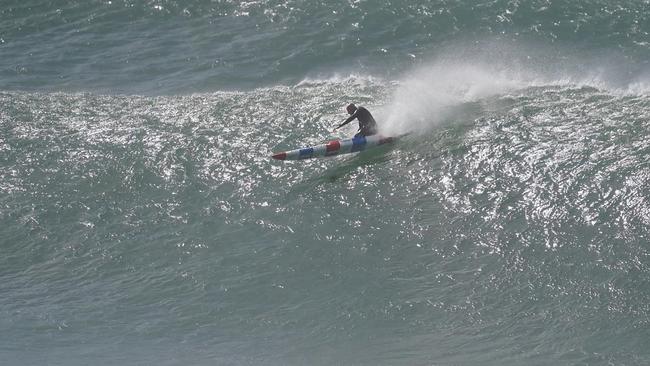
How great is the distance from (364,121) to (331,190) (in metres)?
3.34

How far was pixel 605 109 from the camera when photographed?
28453 millimetres

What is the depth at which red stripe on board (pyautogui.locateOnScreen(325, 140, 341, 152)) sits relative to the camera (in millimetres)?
27608

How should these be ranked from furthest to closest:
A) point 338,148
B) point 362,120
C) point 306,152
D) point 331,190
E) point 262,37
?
point 262,37 → point 362,120 → point 338,148 → point 306,152 → point 331,190

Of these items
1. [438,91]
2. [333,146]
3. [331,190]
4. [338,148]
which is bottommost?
[331,190]

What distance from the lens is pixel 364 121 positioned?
93.5 feet

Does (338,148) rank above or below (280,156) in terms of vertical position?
below

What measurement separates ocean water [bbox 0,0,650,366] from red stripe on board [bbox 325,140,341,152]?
516 millimetres

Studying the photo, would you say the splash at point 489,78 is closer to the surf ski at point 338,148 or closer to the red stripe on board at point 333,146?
the surf ski at point 338,148

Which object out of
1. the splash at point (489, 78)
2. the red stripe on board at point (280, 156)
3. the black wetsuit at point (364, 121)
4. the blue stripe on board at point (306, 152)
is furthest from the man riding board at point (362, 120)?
the red stripe on board at point (280, 156)

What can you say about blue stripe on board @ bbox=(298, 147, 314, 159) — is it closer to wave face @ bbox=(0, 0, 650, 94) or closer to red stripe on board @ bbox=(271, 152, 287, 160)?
red stripe on board @ bbox=(271, 152, 287, 160)

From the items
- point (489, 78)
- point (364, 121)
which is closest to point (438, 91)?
point (489, 78)

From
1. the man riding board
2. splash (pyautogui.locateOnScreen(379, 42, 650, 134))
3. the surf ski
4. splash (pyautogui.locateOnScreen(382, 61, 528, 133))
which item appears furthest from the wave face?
the surf ski

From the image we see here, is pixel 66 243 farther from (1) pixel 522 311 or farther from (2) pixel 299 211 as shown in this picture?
(1) pixel 522 311

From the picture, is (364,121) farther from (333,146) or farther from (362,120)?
(333,146)
